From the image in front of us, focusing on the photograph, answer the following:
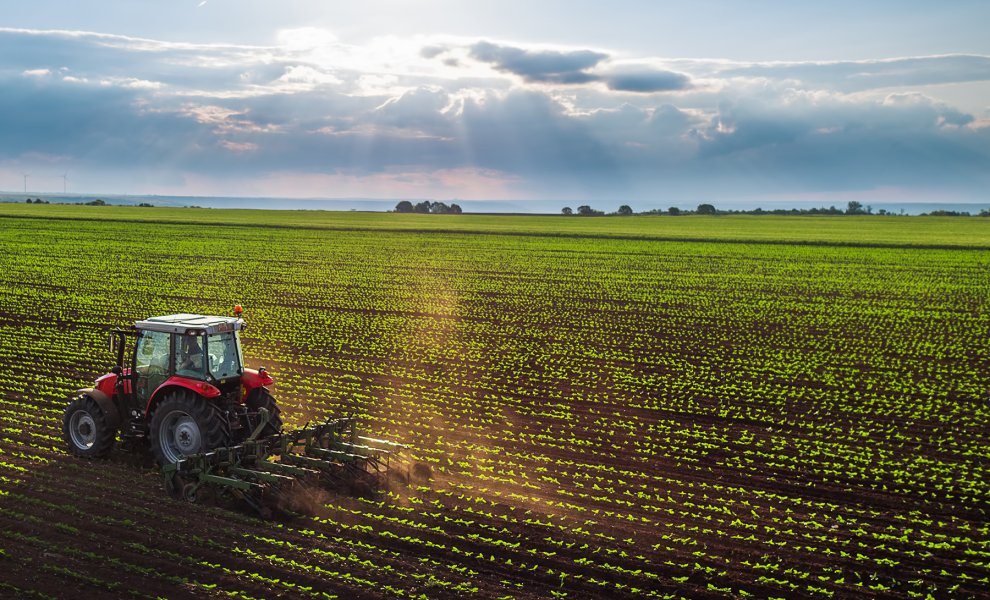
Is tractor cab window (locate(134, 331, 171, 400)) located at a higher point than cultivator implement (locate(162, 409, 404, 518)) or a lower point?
higher

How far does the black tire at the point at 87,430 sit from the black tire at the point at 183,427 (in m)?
1.07

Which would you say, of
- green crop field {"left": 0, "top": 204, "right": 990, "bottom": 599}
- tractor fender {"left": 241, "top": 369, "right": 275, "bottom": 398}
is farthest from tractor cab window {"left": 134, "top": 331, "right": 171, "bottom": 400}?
green crop field {"left": 0, "top": 204, "right": 990, "bottom": 599}

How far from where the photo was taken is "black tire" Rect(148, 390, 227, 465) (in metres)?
12.8

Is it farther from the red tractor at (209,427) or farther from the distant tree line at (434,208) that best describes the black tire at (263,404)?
the distant tree line at (434,208)

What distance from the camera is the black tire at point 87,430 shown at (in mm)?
13953

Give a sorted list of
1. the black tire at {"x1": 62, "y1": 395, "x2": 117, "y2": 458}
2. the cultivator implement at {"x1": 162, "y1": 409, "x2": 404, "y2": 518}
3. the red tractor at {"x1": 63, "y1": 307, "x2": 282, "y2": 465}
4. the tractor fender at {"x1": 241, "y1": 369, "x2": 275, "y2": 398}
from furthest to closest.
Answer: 1. the black tire at {"x1": 62, "y1": 395, "x2": 117, "y2": 458}
2. the tractor fender at {"x1": 241, "y1": 369, "x2": 275, "y2": 398}
3. the red tractor at {"x1": 63, "y1": 307, "x2": 282, "y2": 465}
4. the cultivator implement at {"x1": 162, "y1": 409, "x2": 404, "y2": 518}

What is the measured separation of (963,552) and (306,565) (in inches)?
370

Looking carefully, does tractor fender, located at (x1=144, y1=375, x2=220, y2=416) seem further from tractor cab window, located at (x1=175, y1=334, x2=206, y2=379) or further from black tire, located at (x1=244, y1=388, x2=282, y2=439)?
black tire, located at (x1=244, y1=388, x2=282, y2=439)

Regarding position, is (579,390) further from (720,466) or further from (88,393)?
(88,393)

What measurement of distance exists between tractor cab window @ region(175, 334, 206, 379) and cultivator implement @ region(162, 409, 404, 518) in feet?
4.84

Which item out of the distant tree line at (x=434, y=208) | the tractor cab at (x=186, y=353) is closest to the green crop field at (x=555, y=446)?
the tractor cab at (x=186, y=353)

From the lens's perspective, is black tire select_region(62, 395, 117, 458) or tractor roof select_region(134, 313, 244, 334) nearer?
tractor roof select_region(134, 313, 244, 334)

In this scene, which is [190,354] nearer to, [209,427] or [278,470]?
[209,427]

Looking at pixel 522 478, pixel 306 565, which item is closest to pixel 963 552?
pixel 522 478
